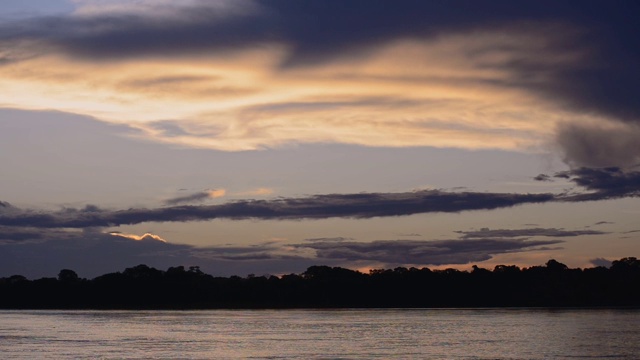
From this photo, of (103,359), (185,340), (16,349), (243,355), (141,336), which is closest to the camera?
(103,359)

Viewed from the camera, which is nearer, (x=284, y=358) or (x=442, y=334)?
(x=284, y=358)

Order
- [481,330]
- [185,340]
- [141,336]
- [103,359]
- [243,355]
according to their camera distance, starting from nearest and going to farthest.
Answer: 1. [103,359]
2. [243,355]
3. [185,340]
4. [141,336]
5. [481,330]

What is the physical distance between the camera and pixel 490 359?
6800 centimetres

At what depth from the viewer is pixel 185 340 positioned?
91.0 meters

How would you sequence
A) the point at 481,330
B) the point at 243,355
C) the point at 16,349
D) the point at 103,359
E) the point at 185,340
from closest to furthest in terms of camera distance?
1. the point at 103,359
2. the point at 243,355
3. the point at 16,349
4. the point at 185,340
5. the point at 481,330

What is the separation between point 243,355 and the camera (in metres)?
71.4

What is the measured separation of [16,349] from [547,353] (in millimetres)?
42129

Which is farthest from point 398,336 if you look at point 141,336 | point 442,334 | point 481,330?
point 141,336

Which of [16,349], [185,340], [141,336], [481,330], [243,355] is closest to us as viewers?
[243,355]

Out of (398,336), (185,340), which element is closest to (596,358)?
(398,336)

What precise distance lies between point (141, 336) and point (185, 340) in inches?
368

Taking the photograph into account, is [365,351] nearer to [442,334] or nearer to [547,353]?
[547,353]

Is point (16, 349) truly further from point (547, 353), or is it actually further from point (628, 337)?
point (628, 337)

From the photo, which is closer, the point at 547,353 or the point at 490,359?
the point at 490,359
